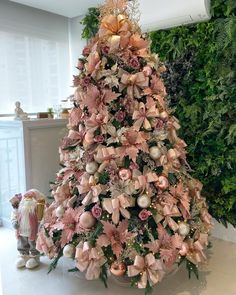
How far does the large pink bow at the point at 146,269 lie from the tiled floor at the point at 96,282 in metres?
0.29

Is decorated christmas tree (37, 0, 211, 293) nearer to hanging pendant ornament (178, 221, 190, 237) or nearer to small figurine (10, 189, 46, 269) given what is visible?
hanging pendant ornament (178, 221, 190, 237)

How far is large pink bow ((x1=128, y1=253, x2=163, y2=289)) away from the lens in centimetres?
163

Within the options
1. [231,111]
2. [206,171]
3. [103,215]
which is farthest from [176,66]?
[103,215]

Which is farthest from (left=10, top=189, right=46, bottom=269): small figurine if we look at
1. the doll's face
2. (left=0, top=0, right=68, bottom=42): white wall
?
(left=0, top=0, right=68, bottom=42): white wall

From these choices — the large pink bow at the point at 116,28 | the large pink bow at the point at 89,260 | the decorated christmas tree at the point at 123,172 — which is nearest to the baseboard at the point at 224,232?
the decorated christmas tree at the point at 123,172

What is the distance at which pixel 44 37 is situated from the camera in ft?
11.7

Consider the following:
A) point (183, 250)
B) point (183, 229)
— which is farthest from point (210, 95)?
point (183, 250)

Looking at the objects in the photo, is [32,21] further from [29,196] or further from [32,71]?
[29,196]

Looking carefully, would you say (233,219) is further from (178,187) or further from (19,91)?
(19,91)

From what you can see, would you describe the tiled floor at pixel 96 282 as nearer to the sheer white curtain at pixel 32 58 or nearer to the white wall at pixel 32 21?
the sheer white curtain at pixel 32 58

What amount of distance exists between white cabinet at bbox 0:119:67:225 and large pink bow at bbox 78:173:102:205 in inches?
48.2

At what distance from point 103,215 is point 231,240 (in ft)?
4.76

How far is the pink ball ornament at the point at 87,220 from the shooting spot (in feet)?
5.58

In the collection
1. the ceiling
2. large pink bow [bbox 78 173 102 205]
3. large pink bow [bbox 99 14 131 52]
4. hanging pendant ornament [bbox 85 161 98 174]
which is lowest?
Result: large pink bow [bbox 78 173 102 205]
